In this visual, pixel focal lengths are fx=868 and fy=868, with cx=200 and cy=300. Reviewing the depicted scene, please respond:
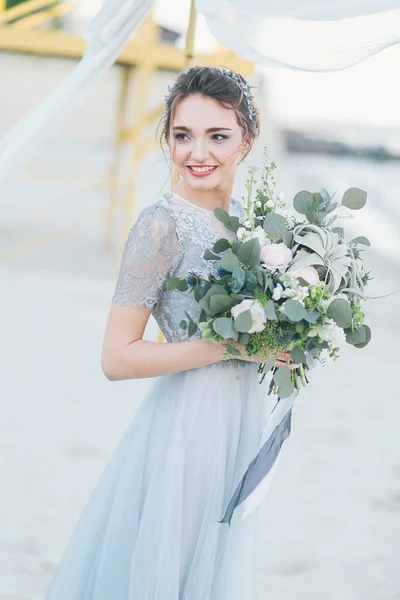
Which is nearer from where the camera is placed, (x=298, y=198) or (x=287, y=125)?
(x=298, y=198)

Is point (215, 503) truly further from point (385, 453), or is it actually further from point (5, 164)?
point (385, 453)

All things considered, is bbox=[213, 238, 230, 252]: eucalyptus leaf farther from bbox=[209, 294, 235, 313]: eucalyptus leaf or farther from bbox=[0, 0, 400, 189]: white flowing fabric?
bbox=[0, 0, 400, 189]: white flowing fabric

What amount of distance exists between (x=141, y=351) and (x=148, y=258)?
21 cm

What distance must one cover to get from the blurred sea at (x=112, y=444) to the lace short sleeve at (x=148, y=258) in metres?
0.43

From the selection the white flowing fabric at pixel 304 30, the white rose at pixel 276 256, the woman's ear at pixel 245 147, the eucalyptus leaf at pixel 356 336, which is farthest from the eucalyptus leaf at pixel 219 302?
the white flowing fabric at pixel 304 30

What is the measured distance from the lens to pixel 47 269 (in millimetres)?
9719

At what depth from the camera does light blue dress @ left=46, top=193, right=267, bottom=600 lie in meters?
2.02

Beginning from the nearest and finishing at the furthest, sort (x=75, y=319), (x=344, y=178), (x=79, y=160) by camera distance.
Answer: (x=75, y=319)
(x=79, y=160)
(x=344, y=178)

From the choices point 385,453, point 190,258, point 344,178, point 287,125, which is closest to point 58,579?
point 190,258

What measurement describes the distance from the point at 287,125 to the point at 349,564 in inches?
1238

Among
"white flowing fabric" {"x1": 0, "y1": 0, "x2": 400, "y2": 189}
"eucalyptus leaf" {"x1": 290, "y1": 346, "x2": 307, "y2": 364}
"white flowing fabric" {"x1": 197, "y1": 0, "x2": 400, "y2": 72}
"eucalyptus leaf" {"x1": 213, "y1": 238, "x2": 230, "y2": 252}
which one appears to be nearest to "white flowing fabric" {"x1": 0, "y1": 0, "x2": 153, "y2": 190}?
"white flowing fabric" {"x1": 0, "y1": 0, "x2": 400, "y2": 189}

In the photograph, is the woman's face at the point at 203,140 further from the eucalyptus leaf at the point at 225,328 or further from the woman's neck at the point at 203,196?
the eucalyptus leaf at the point at 225,328

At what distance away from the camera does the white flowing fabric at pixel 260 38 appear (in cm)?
274

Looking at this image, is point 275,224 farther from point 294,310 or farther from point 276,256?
point 294,310
